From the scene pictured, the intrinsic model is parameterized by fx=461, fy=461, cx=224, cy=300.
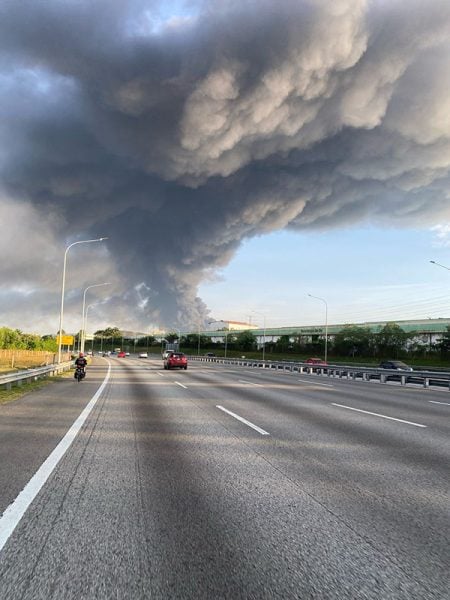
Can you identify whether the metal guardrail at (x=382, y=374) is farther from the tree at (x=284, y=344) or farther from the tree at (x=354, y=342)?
the tree at (x=284, y=344)

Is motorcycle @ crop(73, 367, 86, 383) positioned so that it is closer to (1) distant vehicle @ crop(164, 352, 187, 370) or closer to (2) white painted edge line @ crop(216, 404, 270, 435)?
(2) white painted edge line @ crop(216, 404, 270, 435)

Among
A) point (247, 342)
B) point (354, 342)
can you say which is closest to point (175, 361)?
point (354, 342)

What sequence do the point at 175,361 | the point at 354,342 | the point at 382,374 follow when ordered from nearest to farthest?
the point at 382,374
the point at 175,361
the point at 354,342

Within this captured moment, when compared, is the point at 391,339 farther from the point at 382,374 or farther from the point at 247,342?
the point at 382,374

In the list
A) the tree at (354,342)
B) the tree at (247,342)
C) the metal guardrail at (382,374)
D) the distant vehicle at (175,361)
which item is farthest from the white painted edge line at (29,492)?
the tree at (247,342)

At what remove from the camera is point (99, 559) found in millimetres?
3428

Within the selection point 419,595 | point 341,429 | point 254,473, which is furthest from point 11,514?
point 341,429

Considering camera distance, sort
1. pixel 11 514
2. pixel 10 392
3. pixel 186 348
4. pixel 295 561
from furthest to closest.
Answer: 1. pixel 186 348
2. pixel 10 392
3. pixel 11 514
4. pixel 295 561

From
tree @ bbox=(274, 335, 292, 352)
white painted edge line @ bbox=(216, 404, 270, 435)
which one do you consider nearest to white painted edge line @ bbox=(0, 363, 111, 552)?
white painted edge line @ bbox=(216, 404, 270, 435)

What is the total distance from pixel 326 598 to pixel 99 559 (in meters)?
1.66

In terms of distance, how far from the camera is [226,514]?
438 centimetres

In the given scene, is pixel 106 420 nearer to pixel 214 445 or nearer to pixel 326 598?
Result: pixel 214 445

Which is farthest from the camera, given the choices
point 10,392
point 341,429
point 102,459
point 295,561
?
point 10,392

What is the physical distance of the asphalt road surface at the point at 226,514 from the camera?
312 cm
